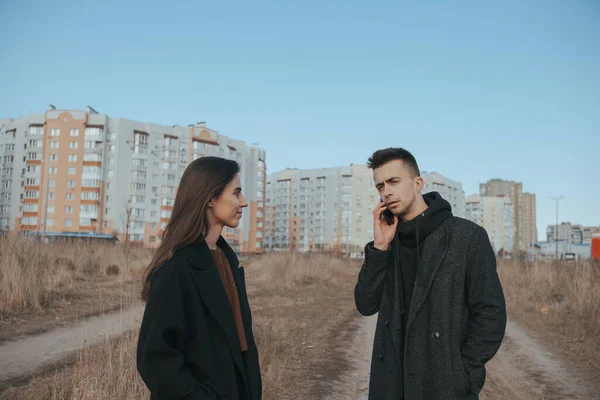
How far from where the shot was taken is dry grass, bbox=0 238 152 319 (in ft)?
28.9

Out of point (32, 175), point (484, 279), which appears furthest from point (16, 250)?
point (32, 175)

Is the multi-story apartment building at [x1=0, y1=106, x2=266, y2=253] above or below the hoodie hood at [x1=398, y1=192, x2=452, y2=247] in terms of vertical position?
above

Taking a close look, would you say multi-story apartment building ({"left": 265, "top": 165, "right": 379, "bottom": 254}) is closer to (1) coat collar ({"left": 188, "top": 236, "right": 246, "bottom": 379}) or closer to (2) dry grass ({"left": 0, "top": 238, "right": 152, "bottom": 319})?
(2) dry grass ({"left": 0, "top": 238, "right": 152, "bottom": 319})

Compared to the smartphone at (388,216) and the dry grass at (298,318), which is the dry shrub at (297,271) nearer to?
the dry grass at (298,318)

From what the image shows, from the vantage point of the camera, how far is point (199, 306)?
1.96 meters

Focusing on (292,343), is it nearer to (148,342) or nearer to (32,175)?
(148,342)

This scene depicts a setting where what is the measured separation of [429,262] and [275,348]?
5272 millimetres

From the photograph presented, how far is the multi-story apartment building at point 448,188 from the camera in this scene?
103 meters

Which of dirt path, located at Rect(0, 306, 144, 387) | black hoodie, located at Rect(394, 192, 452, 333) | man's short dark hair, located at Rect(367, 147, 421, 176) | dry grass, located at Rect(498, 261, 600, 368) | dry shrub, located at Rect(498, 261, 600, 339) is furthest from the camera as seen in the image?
dry shrub, located at Rect(498, 261, 600, 339)

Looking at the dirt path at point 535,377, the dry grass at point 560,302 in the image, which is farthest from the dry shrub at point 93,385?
the dry grass at point 560,302

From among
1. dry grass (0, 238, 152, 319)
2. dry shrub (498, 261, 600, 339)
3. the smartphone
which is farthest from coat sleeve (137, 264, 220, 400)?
dry shrub (498, 261, 600, 339)

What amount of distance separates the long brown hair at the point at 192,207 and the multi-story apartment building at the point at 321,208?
86888mm

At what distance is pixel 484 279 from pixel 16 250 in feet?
34.8

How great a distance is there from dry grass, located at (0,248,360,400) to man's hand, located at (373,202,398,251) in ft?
8.76
